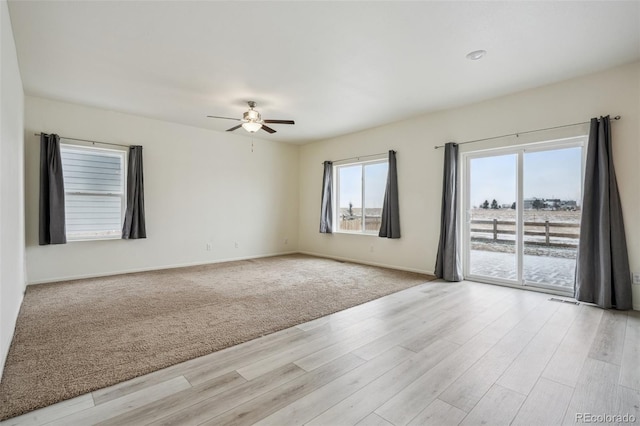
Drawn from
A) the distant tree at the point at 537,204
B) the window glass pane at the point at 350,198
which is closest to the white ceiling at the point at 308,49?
the distant tree at the point at 537,204

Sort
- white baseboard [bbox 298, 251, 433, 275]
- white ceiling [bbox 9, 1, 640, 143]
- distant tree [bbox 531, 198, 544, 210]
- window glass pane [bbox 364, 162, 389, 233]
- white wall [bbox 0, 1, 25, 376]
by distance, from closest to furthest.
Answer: white wall [bbox 0, 1, 25, 376] → white ceiling [bbox 9, 1, 640, 143] → distant tree [bbox 531, 198, 544, 210] → white baseboard [bbox 298, 251, 433, 275] → window glass pane [bbox 364, 162, 389, 233]

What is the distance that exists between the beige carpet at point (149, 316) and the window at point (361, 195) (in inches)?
49.7

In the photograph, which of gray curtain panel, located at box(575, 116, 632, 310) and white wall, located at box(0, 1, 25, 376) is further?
gray curtain panel, located at box(575, 116, 632, 310)

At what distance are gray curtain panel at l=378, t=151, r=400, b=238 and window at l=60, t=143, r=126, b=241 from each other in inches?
185

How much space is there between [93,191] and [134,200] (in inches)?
24.4

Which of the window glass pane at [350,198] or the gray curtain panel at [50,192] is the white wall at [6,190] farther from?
the window glass pane at [350,198]

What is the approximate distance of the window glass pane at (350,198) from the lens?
666 centimetres

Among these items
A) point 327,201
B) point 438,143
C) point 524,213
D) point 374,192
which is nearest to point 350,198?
point 327,201

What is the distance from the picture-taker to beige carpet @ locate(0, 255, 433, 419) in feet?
6.76

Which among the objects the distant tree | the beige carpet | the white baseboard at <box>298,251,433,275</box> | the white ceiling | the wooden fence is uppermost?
the white ceiling

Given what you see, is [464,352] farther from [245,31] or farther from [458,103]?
[458,103]

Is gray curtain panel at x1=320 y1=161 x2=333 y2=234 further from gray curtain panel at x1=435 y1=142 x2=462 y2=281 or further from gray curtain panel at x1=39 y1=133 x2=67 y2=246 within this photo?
gray curtain panel at x1=39 y1=133 x2=67 y2=246

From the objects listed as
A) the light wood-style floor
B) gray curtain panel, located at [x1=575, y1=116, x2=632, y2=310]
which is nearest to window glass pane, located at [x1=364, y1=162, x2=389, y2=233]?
gray curtain panel, located at [x1=575, y1=116, x2=632, y2=310]

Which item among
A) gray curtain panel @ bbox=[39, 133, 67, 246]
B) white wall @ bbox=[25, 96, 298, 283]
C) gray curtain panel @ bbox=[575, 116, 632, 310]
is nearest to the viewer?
gray curtain panel @ bbox=[575, 116, 632, 310]
